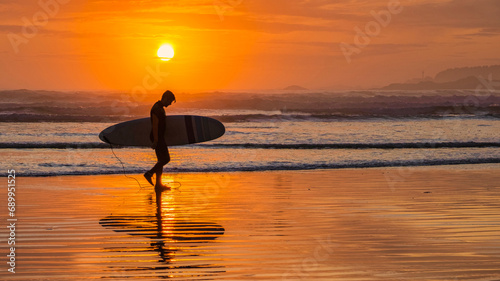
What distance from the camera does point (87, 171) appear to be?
15.5 metres

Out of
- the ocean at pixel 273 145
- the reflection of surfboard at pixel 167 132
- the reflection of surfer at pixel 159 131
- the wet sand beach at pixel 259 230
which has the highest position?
the ocean at pixel 273 145

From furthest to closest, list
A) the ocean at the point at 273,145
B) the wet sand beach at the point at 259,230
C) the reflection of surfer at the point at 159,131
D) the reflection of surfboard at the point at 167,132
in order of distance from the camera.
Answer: the ocean at the point at 273,145, the reflection of surfboard at the point at 167,132, the reflection of surfer at the point at 159,131, the wet sand beach at the point at 259,230

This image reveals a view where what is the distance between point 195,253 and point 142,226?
184 cm

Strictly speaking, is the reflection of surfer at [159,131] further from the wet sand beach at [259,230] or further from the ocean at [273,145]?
the ocean at [273,145]

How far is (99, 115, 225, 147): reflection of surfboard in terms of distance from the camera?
14789mm

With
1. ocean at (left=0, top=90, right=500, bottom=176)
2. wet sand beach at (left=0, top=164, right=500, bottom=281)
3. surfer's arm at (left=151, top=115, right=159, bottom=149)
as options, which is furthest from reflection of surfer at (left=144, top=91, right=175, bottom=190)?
ocean at (left=0, top=90, right=500, bottom=176)

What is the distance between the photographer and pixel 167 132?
14789mm

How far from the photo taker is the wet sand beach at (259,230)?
6273mm

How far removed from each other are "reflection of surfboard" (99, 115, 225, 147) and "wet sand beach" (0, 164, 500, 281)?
1421mm

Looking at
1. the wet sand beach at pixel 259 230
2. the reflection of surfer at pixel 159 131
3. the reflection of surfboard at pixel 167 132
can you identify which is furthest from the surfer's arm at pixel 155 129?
the reflection of surfboard at pixel 167 132

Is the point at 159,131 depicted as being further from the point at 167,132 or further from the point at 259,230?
the point at 259,230

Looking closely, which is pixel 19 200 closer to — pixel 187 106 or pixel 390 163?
pixel 390 163

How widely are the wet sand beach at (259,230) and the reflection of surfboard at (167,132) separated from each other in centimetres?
142

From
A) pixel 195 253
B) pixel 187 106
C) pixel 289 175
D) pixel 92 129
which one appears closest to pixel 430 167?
pixel 289 175
